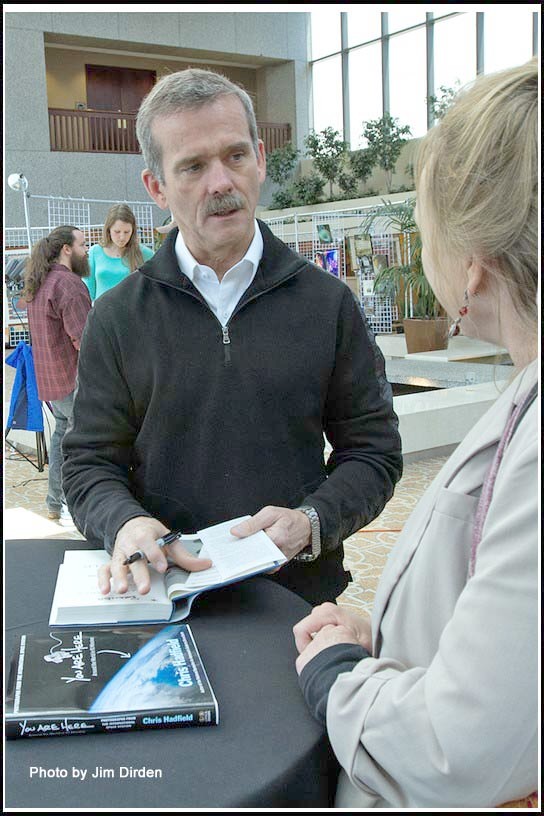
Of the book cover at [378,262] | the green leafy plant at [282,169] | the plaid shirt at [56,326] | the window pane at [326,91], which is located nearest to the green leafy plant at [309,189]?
the green leafy plant at [282,169]

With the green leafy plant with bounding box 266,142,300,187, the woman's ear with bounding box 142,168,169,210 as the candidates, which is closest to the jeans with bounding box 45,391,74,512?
the woman's ear with bounding box 142,168,169,210

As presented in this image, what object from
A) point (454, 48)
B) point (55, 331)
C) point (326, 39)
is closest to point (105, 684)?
point (55, 331)

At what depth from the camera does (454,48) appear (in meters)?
16.4

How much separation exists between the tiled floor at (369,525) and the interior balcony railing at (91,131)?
11.6 metres

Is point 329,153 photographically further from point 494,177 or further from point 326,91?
point 494,177

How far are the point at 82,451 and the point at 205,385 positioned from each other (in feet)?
0.96

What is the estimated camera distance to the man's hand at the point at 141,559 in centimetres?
126

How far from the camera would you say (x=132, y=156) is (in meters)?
16.6

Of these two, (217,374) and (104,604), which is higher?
(217,374)

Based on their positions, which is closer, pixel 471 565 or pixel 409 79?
pixel 471 565

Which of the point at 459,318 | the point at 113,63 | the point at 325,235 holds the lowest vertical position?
the point at 459,318

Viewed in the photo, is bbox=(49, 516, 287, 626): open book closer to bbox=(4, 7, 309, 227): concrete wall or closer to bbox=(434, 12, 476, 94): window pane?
bbox=(4, 7, 309, 227): concrete wall

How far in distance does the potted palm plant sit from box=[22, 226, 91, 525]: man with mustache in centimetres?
404

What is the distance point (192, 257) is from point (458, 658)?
47.9 inches
